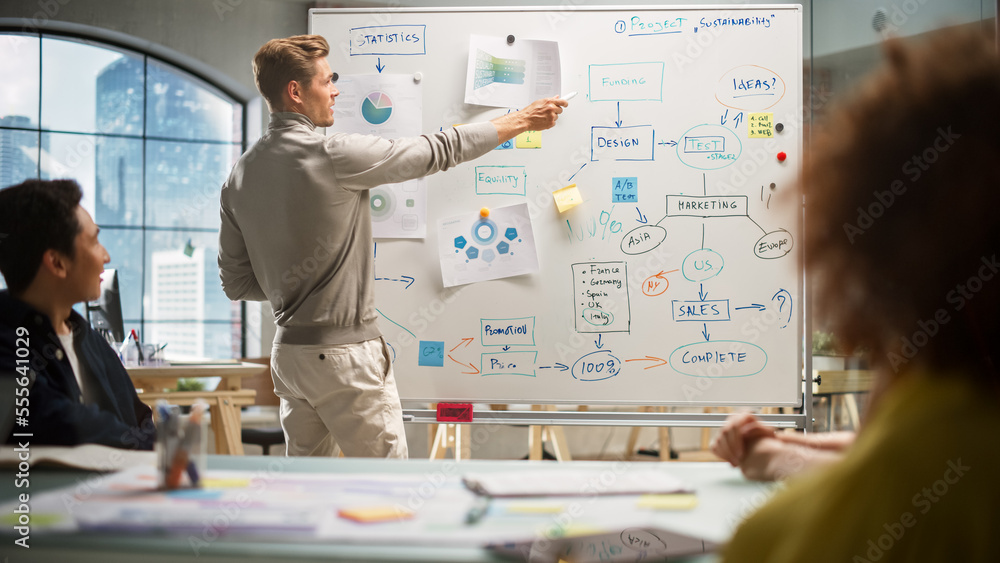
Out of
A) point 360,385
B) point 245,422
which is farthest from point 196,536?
point 245,422

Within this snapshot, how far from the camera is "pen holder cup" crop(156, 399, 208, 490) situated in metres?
1.00

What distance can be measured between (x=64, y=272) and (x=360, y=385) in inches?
31.5

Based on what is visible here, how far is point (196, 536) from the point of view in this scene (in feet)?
2.68

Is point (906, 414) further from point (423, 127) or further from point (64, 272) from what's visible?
point (423, 127)

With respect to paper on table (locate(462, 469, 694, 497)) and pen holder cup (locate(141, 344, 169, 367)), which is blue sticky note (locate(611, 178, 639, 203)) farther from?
pen holder cup (locate(141, 344, 169, 367))

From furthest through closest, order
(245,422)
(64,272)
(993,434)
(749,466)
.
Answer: (245,422) < (64,272) < (749,466) < (993,434)

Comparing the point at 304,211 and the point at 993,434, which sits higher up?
the point at 304,211

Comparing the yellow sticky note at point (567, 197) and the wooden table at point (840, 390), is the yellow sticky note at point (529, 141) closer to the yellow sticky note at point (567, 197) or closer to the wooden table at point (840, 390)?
the yellow sticky note at point (567, 197)

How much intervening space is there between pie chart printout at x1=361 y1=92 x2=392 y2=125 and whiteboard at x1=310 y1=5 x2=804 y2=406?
0.7 inches

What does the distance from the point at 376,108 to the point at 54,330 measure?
52.3 inches

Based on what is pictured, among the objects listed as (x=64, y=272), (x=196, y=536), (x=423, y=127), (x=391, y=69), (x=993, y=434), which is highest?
(x=391, y=69)

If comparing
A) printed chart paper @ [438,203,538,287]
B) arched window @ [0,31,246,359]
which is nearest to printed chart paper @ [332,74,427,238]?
printed chart paper @ [438,203,538,287]

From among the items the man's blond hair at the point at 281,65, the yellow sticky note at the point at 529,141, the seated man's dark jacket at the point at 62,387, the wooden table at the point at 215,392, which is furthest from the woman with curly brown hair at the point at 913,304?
the wooden table at the point at 215,392

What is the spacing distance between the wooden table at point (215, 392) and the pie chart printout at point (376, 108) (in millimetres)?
1392
